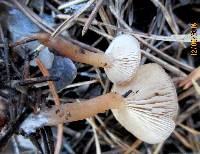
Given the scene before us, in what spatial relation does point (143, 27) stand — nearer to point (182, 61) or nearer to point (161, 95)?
point (182, 61)

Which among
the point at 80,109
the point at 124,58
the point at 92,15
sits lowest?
the point at 80,109

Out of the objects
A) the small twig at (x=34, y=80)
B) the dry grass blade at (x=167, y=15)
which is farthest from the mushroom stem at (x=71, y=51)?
the dry grass blade at (x=167, y=15)

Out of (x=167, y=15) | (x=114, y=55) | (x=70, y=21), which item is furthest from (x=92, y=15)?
(x=167, y=15)

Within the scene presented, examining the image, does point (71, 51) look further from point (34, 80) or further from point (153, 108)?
point (153, 108)

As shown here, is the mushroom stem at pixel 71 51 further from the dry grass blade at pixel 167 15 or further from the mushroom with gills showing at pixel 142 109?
the dry grass blade at pixel 167 15

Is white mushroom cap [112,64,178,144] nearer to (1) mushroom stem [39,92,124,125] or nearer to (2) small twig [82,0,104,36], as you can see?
(1) mushroom stem [39,92,124,125]

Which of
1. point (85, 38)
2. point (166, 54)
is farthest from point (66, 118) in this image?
point (166, 54)

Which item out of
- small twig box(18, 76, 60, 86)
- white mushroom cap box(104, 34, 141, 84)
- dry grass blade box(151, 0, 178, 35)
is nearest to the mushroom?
white mushroom cap box(104, 34, 141, 84)
